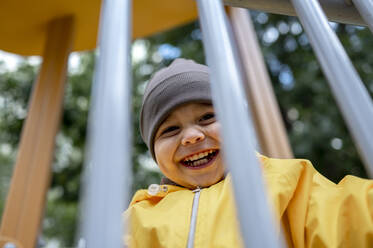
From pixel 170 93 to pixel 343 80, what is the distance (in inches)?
23.3

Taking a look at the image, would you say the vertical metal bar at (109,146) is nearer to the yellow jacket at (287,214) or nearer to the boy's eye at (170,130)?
the yellow jacket at (287,214)

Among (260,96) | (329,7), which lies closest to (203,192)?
(329,7)

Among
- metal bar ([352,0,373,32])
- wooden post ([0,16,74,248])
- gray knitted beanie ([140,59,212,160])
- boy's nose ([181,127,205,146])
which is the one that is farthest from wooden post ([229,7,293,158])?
metal bar ([352,0,373,32])

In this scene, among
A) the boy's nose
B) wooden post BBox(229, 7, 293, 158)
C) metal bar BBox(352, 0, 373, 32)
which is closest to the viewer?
metal bar BBox(352, 0, 373, 32)

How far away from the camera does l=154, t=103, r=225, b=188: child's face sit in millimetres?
857

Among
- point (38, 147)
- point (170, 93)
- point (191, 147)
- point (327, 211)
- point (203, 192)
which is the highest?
point (38, 147)

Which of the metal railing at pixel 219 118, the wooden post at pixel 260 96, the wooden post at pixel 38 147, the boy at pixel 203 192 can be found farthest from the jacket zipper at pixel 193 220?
the wooden post at pixel 260 96

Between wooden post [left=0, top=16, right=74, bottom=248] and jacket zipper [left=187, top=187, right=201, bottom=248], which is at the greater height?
wooden post [left=0, top=16, right=74, bottom=248]

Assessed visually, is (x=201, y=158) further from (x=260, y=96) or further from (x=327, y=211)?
(x=260, y=96)

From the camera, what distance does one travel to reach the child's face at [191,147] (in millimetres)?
857

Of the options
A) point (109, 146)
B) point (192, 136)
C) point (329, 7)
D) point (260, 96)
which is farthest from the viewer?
point (260, 96)

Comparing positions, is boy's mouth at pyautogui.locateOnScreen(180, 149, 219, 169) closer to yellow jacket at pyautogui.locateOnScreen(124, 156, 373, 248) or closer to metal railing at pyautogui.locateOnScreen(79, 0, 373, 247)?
yellow jacket at pyautogui.locateOnScreen(124, 156, 373, 248)

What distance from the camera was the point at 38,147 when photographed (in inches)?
65.4

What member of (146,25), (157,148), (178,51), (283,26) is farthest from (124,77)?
(283,26)
